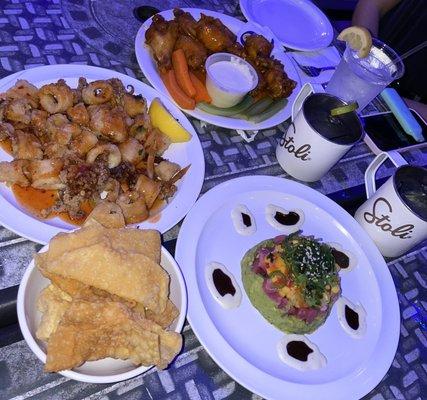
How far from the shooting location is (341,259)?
7.18 feet

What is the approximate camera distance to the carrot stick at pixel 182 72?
94.4 inches

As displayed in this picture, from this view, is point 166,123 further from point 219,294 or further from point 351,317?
point 351,317

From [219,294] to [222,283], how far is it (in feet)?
0.20

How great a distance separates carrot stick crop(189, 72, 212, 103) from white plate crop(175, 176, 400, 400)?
57 cm

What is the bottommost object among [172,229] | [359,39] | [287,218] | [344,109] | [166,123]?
[172,229]

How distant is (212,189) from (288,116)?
810mm

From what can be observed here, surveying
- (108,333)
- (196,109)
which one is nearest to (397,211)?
(196,109)

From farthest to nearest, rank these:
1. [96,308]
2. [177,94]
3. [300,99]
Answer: [300,99], [177,94], [96,308]

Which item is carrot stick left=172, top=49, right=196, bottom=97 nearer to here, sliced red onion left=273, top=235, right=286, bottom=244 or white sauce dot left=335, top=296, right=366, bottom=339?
sliced red onion left=273, top=235, right=286, bottom=244

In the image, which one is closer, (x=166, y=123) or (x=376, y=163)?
(x=166, y=123)

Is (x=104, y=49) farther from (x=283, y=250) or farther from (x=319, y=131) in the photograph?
(x=283, y=250)

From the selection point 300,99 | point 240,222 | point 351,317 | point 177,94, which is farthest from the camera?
point 300,99

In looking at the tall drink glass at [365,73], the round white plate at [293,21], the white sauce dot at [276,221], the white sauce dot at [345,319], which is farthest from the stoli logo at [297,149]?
the round white plate at [293,21]

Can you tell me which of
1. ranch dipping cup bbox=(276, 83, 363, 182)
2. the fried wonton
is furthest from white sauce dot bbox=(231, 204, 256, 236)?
the fried wonton
